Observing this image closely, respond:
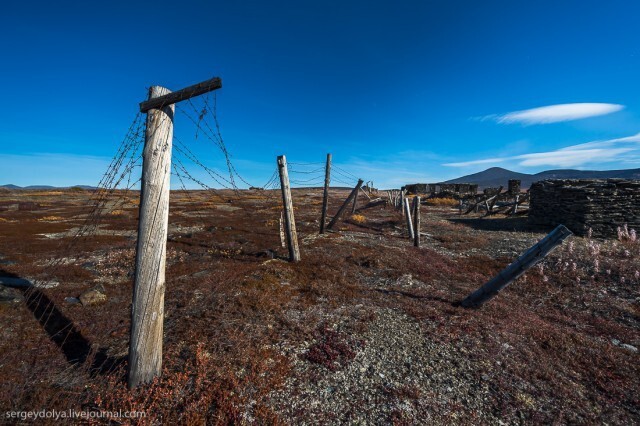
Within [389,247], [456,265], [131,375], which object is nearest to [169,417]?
[131,375]

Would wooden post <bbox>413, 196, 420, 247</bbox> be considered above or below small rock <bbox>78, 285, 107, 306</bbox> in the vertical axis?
above

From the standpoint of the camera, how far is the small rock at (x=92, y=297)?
8.90 m

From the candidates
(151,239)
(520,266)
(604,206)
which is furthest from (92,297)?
(604,206)

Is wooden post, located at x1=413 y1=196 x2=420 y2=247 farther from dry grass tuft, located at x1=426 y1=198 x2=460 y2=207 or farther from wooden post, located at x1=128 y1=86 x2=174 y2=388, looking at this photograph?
dry grass tuft, located at x1=426 y1=198 x2=460 y2=207

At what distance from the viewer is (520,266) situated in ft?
25.0

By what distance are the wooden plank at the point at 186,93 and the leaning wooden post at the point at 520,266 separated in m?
8.34

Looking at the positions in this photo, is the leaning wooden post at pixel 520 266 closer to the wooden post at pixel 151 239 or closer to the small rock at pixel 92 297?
the wooden post at pixel 151 239

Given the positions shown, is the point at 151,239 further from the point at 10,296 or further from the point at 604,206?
the point at 604,206

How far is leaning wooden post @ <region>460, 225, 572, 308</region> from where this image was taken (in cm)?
711

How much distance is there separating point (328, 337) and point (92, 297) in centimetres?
796

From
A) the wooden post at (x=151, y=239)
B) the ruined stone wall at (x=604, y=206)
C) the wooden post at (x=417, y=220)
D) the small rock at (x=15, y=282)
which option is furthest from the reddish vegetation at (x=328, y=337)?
the ruined stone wall at (x=604, y=206)

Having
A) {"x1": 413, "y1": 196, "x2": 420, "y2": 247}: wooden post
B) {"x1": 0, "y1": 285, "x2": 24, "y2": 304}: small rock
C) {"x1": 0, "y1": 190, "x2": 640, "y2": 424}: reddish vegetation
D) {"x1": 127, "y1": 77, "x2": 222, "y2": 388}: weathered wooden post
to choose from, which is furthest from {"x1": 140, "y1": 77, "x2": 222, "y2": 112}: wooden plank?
{"x1": 413, "y1": 196, "x2": 420, "y2": 247}: wooden post

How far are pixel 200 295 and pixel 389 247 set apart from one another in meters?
11.0

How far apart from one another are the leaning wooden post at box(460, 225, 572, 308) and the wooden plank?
8345 mm
